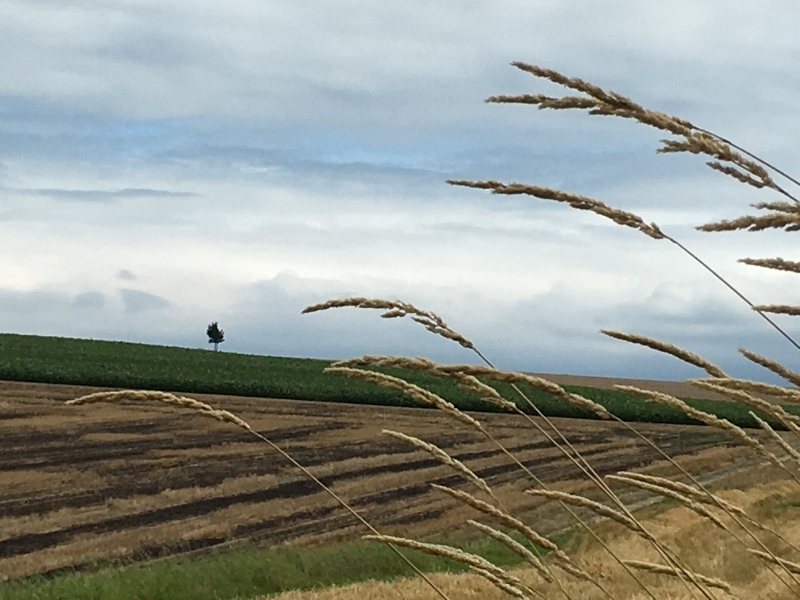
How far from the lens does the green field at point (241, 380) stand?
69.5 ft

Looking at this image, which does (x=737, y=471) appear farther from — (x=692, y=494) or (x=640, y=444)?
(x=692, y=494)

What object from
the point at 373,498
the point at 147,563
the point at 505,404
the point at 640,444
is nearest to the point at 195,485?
the point at 373,498

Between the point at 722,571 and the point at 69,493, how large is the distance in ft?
23.3

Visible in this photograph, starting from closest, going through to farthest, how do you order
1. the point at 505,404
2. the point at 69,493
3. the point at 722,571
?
the point at 505,404
the point at 722,571
the point at 69,493

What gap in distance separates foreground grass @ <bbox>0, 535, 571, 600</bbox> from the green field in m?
10.4

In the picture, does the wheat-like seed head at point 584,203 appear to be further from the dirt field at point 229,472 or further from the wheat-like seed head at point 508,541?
the dirt field at point 229,472

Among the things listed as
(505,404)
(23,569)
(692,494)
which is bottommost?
(23,569)

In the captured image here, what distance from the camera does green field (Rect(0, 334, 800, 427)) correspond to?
21.2m

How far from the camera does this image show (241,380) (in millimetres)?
22781

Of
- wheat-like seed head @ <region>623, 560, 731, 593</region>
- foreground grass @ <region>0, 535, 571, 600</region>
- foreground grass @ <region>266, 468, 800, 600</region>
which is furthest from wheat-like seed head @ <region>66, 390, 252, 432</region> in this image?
foreground grass @ <region>0, 535, 571, 600</region>

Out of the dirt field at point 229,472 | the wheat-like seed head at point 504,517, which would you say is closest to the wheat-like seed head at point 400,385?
the wheat-like seed head at point 504,517

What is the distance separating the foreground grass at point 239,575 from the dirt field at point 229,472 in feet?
2.76

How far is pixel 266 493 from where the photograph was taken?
11.5 meters

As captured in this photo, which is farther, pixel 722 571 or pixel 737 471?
pixel 737 471
